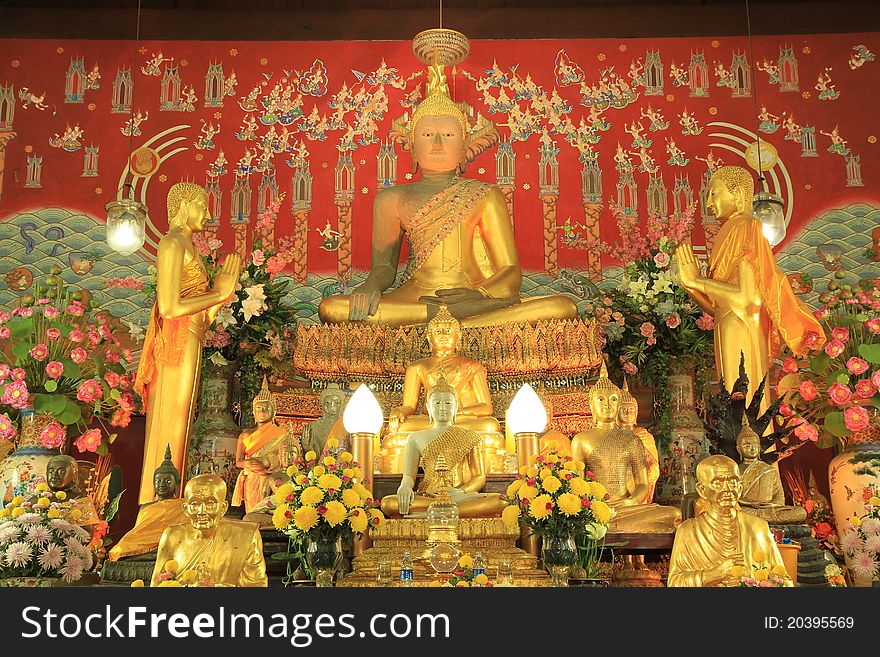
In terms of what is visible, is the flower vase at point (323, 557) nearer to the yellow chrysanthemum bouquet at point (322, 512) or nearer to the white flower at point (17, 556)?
the yellow chrysanthemum bouquet at point (322, 512)

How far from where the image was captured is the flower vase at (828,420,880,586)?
4.01 m

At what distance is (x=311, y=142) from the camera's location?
618 cm

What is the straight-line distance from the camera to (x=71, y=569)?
134 inches

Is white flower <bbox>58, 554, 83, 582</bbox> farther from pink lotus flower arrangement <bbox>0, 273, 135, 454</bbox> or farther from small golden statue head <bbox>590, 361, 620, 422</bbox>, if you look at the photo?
small golden statue head <bbox>590, 361, 620, 422</bbox>

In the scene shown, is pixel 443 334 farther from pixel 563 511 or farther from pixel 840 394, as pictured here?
pixel 840 394

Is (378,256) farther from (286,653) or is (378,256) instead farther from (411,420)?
(286,653)

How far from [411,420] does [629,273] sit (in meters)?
1.54

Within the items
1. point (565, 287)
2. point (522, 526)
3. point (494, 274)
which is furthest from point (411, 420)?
point (565, 287)

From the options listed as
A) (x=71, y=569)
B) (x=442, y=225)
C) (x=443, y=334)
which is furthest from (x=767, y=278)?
(x=71, y=569)

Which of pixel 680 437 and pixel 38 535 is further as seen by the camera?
pixel 680 437

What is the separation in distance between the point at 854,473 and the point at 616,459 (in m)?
1.06

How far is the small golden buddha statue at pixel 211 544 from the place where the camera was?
2.79 metres

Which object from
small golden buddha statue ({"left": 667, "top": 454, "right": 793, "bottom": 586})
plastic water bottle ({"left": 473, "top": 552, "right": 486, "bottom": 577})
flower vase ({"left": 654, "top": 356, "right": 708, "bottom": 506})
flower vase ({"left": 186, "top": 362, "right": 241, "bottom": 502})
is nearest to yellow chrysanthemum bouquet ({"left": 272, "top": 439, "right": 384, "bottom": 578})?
plastic water bottle ({"left": 473, "top": 552, "right": 486, "bottom": 577})

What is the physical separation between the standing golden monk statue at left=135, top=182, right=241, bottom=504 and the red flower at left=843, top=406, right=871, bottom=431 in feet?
7.79
